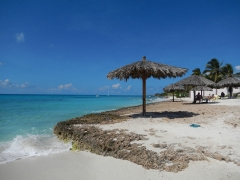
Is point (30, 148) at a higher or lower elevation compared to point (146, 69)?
lower

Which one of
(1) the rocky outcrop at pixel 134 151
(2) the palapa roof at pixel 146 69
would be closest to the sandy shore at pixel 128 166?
(1) the rocky outcrop at pixel 134 151

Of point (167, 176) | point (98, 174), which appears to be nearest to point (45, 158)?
point (98, 174)

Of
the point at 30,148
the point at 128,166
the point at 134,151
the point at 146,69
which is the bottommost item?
the point at 30,148

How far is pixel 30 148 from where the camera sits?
4.43 metres

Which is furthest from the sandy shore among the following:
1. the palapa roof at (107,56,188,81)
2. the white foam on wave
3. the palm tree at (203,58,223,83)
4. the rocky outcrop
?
the palm tree at (203,58,223,83)

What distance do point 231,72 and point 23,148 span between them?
3715cm

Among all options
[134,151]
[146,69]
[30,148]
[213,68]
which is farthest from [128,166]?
[213,68]

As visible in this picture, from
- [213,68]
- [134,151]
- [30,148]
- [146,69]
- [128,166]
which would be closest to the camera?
[128,166]

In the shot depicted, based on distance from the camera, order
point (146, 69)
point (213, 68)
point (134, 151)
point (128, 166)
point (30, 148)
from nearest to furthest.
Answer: point (128, 166), point (134, 151), point (30, 148), point (146, 69), point (213, 68)

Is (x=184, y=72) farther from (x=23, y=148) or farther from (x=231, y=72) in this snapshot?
(x=231, y=72)

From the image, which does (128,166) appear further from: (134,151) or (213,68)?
(213,68)

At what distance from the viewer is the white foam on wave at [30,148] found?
152 inches

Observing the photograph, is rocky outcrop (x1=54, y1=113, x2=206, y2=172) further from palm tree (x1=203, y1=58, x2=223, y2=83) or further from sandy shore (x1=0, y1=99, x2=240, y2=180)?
palm tree (x1=203, y1=58, x2=223, y2=83)

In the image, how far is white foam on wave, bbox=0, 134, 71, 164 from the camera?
12.7 feet
